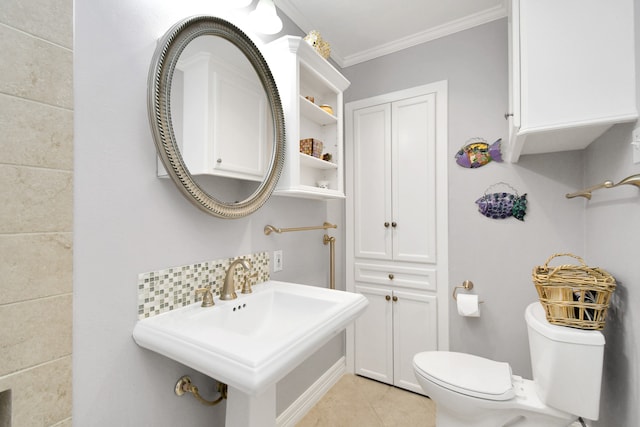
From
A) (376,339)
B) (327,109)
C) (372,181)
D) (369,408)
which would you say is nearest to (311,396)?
(369,408)

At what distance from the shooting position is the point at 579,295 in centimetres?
112

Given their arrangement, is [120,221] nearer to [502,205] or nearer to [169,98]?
[169,98]

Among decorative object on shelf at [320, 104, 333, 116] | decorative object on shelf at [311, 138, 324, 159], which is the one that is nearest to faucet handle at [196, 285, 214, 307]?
decorative object on shelf at [311, 138, 324, 159]

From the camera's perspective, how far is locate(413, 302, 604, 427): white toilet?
107 centimetres

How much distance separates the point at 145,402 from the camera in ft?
3.23

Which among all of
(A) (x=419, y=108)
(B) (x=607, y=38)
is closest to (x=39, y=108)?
(B) (x=607, y=38)

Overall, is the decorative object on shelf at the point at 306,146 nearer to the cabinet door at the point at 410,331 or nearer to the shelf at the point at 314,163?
the shelf at the point at 314,163

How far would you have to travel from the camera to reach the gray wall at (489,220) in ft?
5.44

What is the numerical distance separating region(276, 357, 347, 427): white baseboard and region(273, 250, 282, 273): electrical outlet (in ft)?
2.78

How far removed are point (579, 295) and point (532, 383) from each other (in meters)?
0.54

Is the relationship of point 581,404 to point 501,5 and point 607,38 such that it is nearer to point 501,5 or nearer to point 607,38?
point 607,38

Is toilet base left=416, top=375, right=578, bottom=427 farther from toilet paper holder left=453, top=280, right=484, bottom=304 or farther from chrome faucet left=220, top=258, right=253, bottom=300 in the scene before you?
chrome faucet left=220, top=258, right=253, bottom=300

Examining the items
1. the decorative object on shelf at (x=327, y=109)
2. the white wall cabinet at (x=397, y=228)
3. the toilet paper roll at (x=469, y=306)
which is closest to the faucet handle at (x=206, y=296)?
the decorative object on shelf at (x=327, y=109)

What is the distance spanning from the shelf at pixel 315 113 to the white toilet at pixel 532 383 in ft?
4.80
